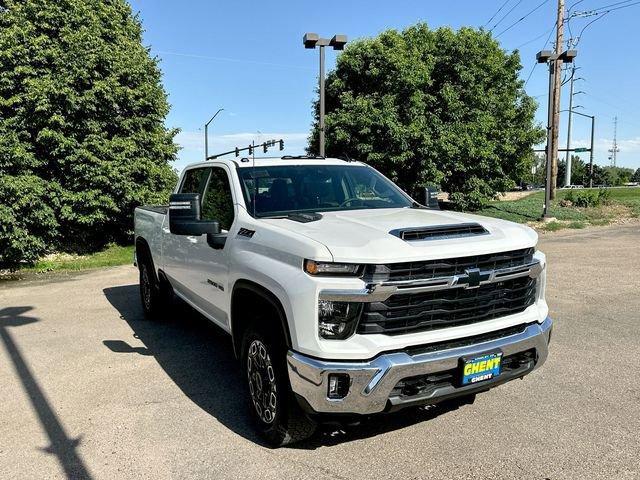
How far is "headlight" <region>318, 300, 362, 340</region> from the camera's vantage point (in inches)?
117

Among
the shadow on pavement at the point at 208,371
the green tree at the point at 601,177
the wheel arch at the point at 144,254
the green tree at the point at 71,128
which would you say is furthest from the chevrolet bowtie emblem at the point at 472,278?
the green tree at the point at 601,177

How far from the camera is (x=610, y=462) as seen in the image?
10.5 ft

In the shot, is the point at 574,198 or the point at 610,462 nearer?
the point at 610,462

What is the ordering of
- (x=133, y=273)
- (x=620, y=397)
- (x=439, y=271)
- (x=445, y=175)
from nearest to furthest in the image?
(x=439, y=271) < (x=620, y=397) < (x=133, y=273) < (x=445, y=175)

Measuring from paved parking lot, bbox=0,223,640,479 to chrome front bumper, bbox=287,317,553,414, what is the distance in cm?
50

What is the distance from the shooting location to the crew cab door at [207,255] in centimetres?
420

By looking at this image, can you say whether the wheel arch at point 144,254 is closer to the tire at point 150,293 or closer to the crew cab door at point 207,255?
the tire at point 150,293

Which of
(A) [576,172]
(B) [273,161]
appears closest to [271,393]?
(B) [273,161]

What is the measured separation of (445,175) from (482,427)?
15.6m

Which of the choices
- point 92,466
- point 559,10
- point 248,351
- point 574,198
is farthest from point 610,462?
point 559,10

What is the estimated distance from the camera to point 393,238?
312cm

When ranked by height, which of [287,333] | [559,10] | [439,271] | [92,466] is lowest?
[92,466]

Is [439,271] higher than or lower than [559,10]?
lower

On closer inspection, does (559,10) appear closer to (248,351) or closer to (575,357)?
(575,357)
